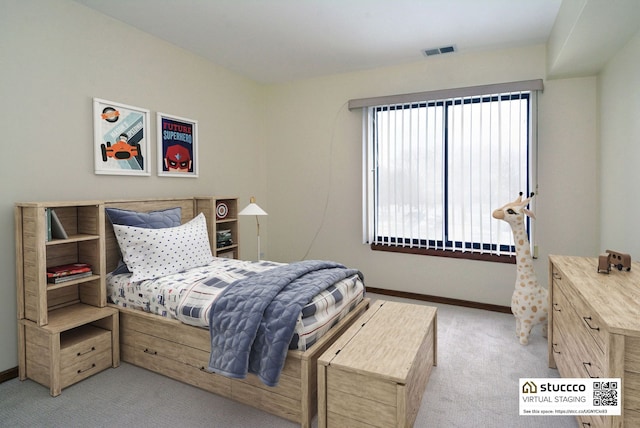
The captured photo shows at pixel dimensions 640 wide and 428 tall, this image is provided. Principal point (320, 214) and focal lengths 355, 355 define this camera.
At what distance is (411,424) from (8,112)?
120 inches

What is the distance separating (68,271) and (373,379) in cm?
211

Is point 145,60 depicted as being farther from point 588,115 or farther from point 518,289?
point 588,115

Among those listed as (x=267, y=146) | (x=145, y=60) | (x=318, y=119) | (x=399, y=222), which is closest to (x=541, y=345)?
(x=399, y=222)

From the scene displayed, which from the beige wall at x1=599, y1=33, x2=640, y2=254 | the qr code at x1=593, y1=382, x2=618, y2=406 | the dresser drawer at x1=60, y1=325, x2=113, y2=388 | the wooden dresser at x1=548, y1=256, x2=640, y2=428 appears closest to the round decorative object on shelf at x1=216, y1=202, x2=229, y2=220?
the dresser drawer at x1=60, y1=325, x2=113, y2=388

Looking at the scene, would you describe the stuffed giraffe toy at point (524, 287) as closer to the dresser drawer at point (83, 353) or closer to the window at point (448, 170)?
the window at point (448, 170)

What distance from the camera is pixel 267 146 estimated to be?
477 cm

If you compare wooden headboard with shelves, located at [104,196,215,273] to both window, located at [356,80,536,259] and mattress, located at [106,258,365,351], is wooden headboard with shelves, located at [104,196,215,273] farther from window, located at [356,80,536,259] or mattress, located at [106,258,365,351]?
window, located at [356,80,536,259]

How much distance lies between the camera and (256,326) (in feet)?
6.15

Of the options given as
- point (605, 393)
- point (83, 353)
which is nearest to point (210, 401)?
point (83, 353)

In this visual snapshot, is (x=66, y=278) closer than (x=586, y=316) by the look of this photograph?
No

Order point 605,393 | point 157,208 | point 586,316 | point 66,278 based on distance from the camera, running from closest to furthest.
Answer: point 605,393 < point 586,316 < point 66,278 < point 157,208

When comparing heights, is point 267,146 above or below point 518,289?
above

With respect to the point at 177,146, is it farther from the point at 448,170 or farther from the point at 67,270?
the point at 448,170

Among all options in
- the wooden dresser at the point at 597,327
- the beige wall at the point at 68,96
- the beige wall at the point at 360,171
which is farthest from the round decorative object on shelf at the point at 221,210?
the wooden dresser at the point at 597,327
